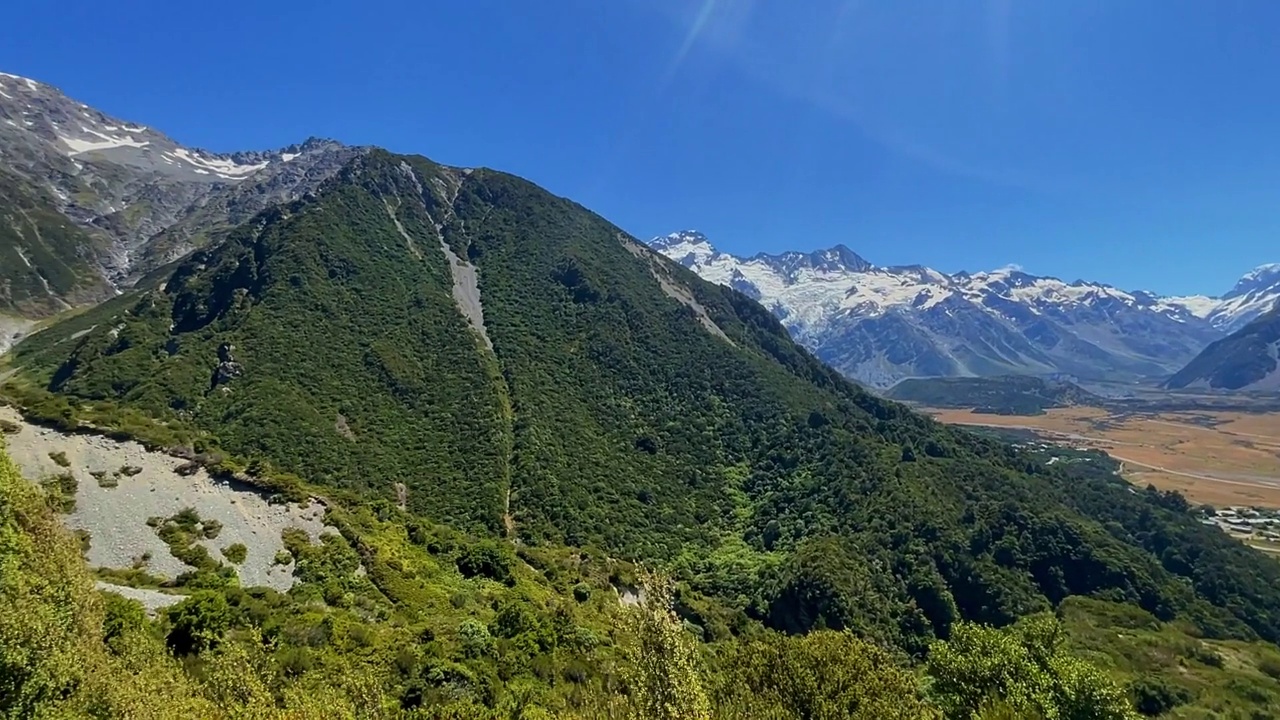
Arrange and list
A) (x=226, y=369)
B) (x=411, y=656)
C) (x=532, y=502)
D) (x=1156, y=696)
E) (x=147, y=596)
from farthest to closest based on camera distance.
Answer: (x=226, y=369), (x=532, y=502), (x=1156, y=696), (x=147, y=596), (x=411, y=656)

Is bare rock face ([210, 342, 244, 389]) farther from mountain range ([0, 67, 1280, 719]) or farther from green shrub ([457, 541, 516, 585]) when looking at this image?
green shrub ([457, 541, 516, 585])

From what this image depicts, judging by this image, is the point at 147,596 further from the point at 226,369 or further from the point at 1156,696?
the point at 1156,696

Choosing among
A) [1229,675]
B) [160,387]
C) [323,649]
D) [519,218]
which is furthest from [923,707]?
[519,218]

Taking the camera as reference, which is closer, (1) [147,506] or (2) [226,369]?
(1) [147,506]

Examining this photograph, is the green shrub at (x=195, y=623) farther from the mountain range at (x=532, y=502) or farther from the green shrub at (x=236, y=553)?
the green shrub at (x=236, y=553)

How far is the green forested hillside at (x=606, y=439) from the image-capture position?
9050 cm

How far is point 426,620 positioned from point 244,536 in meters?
16.1

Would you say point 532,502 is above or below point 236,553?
below

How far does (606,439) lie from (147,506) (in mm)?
83627

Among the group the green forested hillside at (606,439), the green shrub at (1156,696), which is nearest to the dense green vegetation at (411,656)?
the green forested hillside at (606,439)

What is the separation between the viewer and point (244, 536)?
46.9m

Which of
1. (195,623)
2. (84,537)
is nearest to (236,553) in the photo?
(84,537)

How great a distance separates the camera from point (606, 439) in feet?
409

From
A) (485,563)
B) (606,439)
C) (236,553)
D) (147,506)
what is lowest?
(485,563)
